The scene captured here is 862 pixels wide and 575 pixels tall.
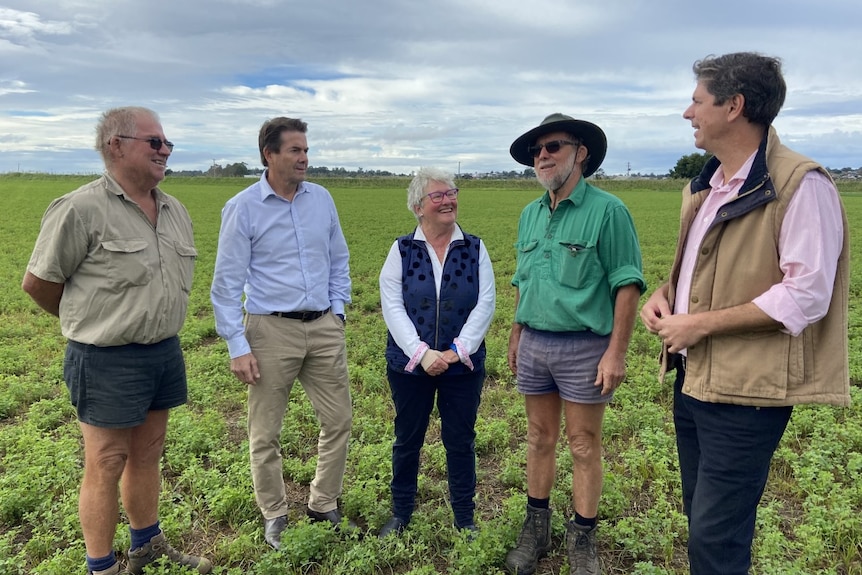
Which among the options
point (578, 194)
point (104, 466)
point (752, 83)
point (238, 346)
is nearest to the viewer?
point (752, 83)

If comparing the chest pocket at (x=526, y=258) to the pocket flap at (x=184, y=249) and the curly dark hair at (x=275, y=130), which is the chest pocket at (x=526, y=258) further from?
the pocket flap at (x=184, y=249)

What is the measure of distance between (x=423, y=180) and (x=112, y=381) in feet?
6.97

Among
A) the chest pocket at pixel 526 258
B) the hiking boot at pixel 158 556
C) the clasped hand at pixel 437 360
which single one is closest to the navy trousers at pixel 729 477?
the chest pocket at pixel 526 258

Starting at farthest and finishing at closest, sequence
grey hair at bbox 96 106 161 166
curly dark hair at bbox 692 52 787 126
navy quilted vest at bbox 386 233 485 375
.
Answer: navy quilted vest at bbox 386 233 485 375 < grey hair at bbox 96 106 161 166 < curly dark hair at bbox 692 52 787 126

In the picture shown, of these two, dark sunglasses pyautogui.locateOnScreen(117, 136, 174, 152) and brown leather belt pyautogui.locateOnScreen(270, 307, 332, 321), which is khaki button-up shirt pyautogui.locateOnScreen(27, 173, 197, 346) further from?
brown leather belt pyautogui.locateOnScreen(270, 307, 332, 321)

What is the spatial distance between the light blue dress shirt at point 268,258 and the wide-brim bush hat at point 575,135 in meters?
1.44

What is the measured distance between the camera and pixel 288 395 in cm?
399

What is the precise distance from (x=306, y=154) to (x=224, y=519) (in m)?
2.58

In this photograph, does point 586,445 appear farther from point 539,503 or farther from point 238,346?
point 238,346

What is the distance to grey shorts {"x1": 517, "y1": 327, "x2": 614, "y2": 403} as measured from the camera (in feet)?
11.0

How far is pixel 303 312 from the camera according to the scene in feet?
12.8

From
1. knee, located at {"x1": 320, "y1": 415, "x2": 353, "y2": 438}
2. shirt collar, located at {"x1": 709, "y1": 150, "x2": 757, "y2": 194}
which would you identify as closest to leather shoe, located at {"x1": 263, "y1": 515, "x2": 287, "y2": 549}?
knee, located at {"x1": 320, "y1": 415, "x2": 353, "y2": 438}

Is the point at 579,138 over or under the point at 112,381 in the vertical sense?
over

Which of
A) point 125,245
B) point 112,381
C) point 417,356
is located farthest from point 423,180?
point 112,381
